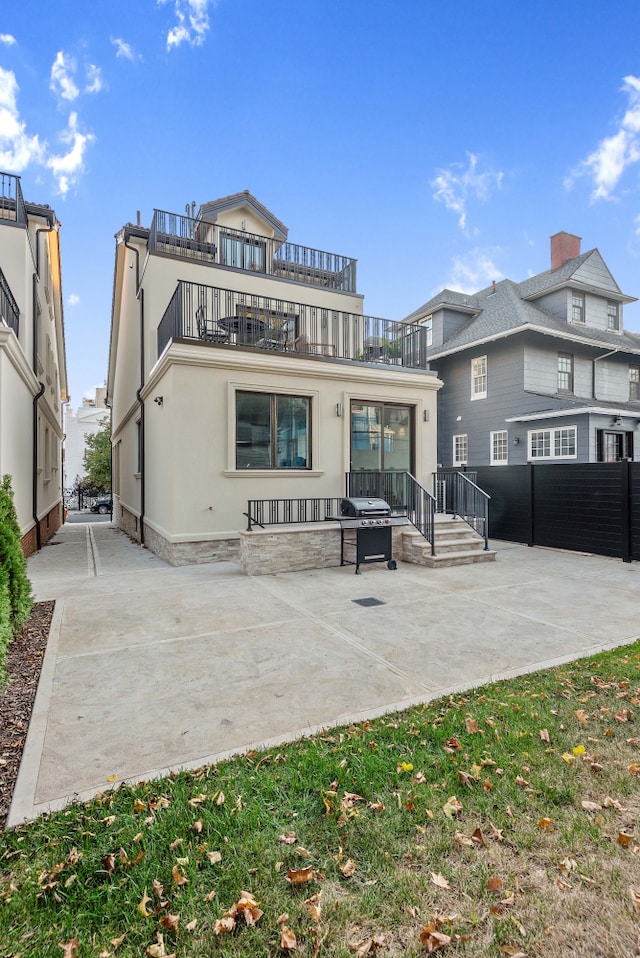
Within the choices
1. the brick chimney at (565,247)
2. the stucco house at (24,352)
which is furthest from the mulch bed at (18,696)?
the brick chimney at (565,247)

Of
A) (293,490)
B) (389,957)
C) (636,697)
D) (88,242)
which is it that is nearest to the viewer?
(389,957)

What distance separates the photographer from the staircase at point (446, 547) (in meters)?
8.36

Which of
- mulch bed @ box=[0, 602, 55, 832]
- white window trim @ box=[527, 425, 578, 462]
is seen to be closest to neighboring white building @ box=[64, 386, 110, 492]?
white window trim @ box=[527, 425, 578, 462]

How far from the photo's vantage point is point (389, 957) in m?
1.50

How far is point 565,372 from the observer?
16438mm

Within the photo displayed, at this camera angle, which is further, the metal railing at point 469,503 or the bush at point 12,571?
the metal railing at point 469,503

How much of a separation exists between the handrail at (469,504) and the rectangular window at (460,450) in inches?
308

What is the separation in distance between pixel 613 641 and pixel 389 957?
3913 mm

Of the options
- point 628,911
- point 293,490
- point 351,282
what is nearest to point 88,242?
point 351,282

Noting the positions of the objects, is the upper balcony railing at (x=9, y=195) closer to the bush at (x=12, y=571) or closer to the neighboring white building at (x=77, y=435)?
the bush at (x=12, y=571)

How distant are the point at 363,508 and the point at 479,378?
37.3 ft

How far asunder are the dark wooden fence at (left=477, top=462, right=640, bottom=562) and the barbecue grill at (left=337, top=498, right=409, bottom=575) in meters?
4.10

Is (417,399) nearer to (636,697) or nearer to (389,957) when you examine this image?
(636,697)

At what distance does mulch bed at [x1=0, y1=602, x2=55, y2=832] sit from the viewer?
7.98 ft
